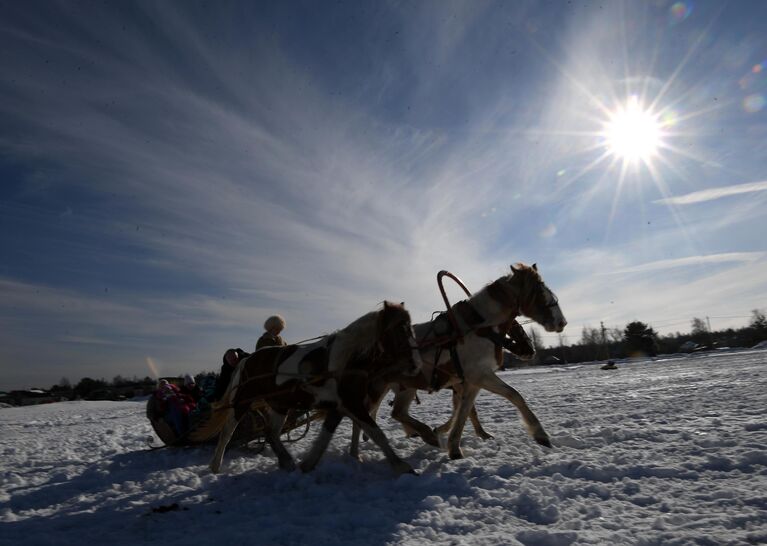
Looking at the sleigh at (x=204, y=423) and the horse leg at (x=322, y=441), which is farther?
the sleigh at (x=204, y=423)

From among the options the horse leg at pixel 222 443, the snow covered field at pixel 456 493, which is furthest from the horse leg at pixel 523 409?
the horse leg at pixel 222 443

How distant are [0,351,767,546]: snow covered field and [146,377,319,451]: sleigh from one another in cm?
28

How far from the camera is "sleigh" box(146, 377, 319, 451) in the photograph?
6410 mm

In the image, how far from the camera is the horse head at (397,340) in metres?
4.70

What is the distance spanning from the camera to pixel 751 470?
11.1ft

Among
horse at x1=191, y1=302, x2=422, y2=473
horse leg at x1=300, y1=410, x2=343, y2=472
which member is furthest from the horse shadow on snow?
horse at x1=191, y1=302, x2=422, y2=473

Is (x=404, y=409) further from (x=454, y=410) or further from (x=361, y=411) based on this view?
(x=361, y=411)

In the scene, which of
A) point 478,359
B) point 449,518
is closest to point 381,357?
point 478,359

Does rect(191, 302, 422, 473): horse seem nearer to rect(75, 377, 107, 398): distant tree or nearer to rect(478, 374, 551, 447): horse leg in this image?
rect(478, 374, 551, 447): horse leg

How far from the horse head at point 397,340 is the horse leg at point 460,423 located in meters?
0.86

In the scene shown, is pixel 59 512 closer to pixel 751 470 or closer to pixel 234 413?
pixel 234 413

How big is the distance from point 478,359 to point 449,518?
244 centimetres

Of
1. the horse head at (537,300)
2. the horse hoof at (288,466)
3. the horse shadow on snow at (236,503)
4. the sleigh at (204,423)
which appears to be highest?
the horse head at (537,300)

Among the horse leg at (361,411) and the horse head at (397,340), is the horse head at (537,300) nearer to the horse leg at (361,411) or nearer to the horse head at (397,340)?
the horse head at (397,340)
